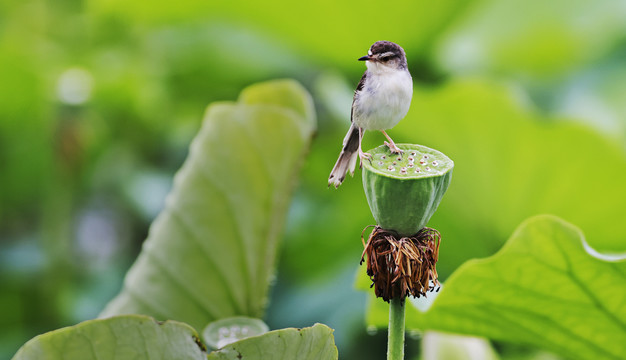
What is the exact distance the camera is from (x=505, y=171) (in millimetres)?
831

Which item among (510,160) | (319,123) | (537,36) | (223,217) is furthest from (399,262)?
(537,36)

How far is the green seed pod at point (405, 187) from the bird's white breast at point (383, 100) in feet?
0.06

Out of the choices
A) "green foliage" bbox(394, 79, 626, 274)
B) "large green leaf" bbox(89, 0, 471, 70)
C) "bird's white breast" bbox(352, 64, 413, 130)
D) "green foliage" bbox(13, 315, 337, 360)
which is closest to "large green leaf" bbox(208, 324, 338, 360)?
"green foliage" bbox(13, 315, 337, 360)

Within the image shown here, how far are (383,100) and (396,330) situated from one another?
98 mm

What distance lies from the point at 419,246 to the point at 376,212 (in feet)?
0.08

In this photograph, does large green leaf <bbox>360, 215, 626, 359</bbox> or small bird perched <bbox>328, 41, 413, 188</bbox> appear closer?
small bird perched <bbox>328, 41, 413, 188</bbox>

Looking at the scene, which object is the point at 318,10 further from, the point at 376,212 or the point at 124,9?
the point at 376,212

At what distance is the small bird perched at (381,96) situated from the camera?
0.31 m

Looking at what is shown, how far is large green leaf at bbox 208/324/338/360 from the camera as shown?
1.14 feet

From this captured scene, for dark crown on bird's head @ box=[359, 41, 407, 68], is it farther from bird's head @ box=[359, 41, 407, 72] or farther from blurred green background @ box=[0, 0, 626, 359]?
blurred green background @ box=[0, 0, 626, 359]

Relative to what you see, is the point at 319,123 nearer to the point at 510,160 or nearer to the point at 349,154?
the point at 510,160

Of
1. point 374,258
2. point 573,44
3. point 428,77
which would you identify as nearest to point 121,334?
point 374,258

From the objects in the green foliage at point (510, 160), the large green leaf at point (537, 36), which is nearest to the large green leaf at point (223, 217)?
the green foliage at point (510, 160)

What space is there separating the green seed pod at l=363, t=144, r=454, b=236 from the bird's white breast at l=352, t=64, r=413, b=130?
17 mm
